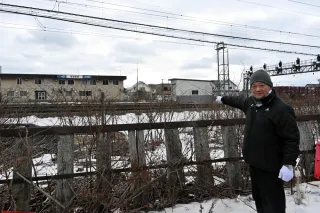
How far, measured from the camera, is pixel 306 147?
236 inches

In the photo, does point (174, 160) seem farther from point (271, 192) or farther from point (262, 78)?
point (262, 78)

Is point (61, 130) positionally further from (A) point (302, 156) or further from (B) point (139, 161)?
(A) point (302, 156)

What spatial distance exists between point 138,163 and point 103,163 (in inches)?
19.2

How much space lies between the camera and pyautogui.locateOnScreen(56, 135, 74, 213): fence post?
159 inches

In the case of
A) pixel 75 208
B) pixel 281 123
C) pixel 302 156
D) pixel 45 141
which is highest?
pixel 281 123

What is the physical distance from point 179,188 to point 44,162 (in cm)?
191

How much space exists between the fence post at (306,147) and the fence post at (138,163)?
3.19 metres

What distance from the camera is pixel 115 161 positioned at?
436 cm

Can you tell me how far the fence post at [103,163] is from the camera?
411cm

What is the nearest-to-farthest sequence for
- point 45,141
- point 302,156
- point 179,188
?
point 45,141
point 179,188
point 302,156

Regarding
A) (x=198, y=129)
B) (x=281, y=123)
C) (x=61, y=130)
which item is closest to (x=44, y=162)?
(x=61, y=130)

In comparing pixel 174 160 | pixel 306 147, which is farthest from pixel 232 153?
pixel 306 147

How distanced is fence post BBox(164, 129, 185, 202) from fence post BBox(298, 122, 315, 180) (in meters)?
2.59

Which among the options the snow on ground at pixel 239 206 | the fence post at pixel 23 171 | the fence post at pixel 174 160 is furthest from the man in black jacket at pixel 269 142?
the fence post at pixel 23 171
